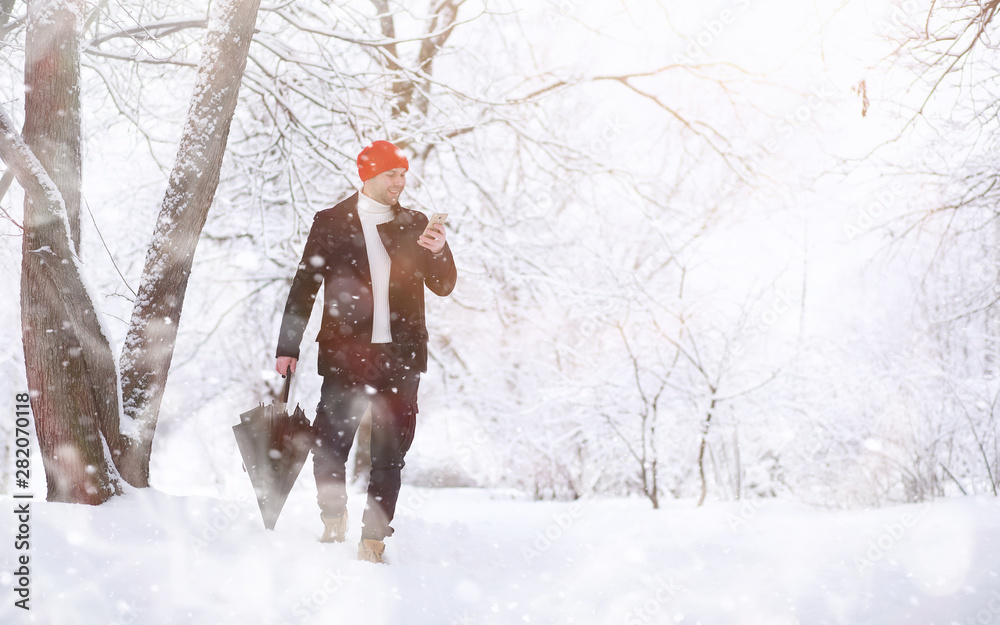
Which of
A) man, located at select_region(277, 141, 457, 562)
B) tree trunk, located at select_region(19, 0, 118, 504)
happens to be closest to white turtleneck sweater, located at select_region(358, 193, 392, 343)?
man, located at select_region(277, 141, 457, 562)

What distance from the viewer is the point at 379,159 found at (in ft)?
9.19

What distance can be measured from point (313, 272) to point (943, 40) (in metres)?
3.38

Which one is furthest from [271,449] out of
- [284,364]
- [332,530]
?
[332,530]

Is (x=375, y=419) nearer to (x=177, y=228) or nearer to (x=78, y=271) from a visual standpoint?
(x=177, y=228)

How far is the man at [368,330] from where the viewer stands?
2754 mm

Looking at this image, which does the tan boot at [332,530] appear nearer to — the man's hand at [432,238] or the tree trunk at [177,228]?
the tree trunk at [177,228]

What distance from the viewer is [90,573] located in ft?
6.23

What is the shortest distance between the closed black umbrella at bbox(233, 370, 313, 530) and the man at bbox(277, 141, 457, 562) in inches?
4.4

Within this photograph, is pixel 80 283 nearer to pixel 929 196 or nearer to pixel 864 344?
pixel 929 196

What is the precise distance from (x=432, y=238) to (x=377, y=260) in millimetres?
301

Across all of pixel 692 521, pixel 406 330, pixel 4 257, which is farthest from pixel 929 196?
pixel 4 257

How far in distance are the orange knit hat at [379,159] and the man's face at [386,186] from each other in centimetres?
2

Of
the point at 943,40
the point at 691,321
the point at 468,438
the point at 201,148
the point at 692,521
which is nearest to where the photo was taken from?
the point at 201,148

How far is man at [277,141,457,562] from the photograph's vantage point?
108 inches
